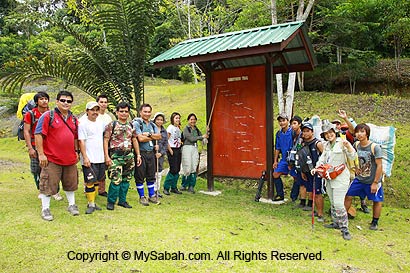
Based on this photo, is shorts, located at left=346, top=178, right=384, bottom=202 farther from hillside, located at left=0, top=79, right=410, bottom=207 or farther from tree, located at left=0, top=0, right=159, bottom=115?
tree, located at left=0, top=0, right=159, bottom=115

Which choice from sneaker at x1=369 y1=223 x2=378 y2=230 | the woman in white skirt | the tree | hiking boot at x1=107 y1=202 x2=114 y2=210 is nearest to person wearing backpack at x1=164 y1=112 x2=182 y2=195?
the woman in white skirt

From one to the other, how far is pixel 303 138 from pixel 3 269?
438 centimetres

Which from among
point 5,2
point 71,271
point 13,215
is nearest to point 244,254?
point 71,271

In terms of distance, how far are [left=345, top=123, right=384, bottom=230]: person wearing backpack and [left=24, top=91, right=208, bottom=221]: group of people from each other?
314cm

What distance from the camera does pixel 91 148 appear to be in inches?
195

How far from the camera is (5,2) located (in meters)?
30.4

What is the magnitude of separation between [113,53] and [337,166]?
530 cm

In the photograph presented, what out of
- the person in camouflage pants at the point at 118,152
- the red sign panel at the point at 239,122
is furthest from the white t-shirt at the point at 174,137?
the person in camouflage pants at the point at 118,152

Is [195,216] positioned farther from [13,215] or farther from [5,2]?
[5,2]

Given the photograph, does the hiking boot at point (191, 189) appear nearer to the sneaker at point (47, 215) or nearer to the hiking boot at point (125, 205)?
the hiking boot at point (125, 205)

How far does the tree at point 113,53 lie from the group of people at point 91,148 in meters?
1.84

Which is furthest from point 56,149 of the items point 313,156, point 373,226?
point 373,226

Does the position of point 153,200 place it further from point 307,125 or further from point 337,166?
point 337,166

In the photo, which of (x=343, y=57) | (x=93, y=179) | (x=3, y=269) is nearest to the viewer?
(x=3, y=269)
